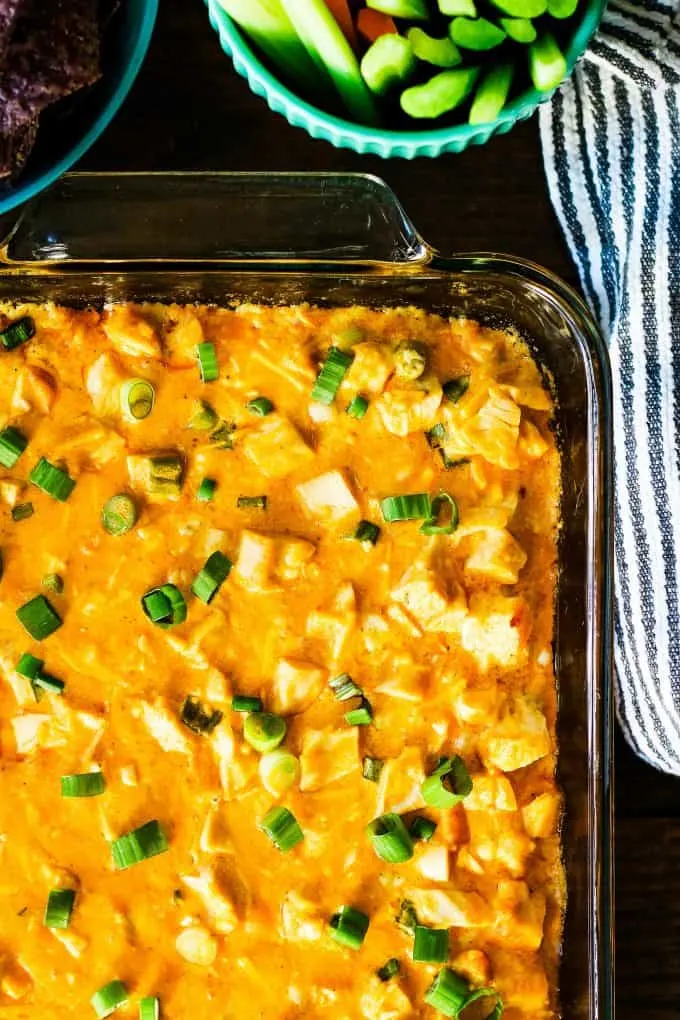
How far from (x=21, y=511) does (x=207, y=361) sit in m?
0.47

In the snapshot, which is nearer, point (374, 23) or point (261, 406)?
point (374, 23)

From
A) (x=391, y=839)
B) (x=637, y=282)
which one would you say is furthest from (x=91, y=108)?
(x=391, y=839)

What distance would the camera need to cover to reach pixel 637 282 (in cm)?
250

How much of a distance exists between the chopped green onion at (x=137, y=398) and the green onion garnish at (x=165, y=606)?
342 millimetres

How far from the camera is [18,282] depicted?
2.39 metres

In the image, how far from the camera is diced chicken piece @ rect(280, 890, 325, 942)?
7.77 feet

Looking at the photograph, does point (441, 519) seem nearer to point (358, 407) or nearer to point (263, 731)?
point (358, 407)

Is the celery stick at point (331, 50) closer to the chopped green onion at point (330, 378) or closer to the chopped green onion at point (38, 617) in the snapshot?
the chopped green onion at point (330, 378)

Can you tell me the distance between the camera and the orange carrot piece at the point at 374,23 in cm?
211

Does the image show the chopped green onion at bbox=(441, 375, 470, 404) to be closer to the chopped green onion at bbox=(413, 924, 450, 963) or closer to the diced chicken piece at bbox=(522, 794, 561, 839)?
the diced chicken piece at bbox=(522, 794, 561, 839)

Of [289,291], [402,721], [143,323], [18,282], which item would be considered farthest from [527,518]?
[18,282]

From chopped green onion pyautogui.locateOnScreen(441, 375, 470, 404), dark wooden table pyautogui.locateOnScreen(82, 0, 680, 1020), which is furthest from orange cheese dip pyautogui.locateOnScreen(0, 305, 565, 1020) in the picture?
dark wooden table pyautogui.locateOnScreen(82, 0, 680, 1020)

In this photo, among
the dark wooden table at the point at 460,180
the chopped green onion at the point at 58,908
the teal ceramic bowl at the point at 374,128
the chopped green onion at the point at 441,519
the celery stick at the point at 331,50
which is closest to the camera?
the celery stick at the point at 331,50

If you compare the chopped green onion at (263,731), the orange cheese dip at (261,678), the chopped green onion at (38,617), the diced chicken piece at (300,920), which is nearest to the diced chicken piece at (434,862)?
the orange cheese dip at (261,678)
